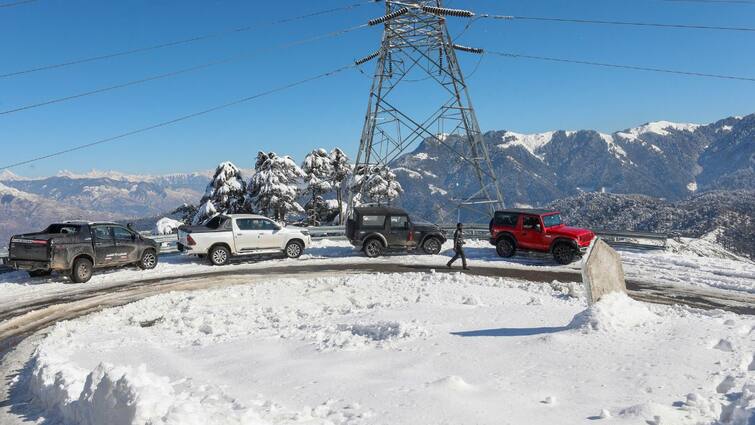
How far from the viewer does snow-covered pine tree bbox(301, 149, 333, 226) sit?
38312 millimetres

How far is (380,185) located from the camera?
3928cm

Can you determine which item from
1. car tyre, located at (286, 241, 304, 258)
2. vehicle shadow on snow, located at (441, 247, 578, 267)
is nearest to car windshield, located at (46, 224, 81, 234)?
car tyre, located at (286, 241, 304, 258)

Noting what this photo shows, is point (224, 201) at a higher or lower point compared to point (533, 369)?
higher

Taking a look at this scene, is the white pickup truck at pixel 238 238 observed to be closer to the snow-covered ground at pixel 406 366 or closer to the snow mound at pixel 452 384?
the snow-covered ground at pixel 406 366

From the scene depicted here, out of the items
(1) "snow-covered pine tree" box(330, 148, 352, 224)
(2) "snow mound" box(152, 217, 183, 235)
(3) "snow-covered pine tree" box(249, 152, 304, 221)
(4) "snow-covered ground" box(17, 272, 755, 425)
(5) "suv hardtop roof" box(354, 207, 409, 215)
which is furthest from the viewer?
(1) "snow-covered pine tree" box(330, 148, 352, 224)

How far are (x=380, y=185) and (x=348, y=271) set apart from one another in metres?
23.2

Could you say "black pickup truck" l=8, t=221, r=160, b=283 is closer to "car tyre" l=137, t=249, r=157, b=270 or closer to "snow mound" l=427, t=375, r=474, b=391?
"car tyre" l=137, t=249, r=157, b=270

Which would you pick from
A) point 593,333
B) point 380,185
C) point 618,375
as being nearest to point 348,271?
point 593,333

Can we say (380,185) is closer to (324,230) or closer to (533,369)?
(324,230)

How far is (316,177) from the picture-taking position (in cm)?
3853

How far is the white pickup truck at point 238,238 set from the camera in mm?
17859

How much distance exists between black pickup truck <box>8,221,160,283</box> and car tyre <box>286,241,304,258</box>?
524cm

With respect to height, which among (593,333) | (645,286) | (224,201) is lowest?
(645,286)

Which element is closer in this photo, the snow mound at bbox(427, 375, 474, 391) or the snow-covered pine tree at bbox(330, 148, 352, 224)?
the snow mound at bbox(427, 375, 474, 391)
